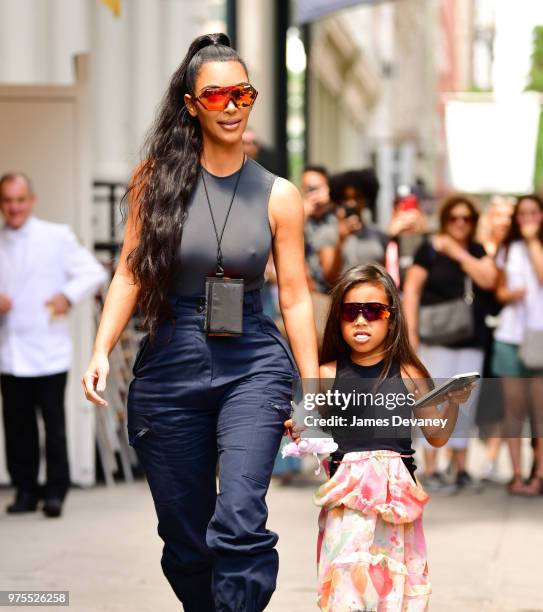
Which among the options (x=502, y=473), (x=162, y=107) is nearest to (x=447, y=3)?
(x=502, y=473)

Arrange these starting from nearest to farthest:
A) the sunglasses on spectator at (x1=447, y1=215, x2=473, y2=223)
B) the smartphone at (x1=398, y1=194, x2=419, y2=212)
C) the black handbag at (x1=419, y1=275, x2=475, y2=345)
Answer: the smartphone at (x1=398, y1=194, x2=419, y2=212) < the black handbag at (x1=419, y1=275, x2=475, y2=345) < the sunglasses on spectator at (x1=447, y1=215, x2=473, y2=223)

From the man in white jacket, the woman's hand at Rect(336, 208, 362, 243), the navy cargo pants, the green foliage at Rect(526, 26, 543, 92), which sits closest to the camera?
the navy cargo pants

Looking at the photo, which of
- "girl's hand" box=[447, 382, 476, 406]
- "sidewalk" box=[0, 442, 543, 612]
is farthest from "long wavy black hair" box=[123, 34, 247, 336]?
"sidewalk" box=[0, 442, 543, 612]

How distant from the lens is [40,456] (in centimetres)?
928

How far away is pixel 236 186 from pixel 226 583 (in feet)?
3.91

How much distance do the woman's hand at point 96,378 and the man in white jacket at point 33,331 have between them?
12.8ft

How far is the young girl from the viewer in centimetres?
474

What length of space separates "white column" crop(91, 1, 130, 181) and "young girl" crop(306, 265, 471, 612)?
221 inches

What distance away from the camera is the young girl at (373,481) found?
4.74m

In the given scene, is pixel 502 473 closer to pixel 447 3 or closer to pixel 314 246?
pixel 314 246

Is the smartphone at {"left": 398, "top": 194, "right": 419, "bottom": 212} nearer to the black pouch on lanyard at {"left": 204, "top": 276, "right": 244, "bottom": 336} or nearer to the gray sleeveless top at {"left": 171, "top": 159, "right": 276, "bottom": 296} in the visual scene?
the gray sleeveless top at {"left": 171, "top": 159, "right": 276, "bottom": 296}

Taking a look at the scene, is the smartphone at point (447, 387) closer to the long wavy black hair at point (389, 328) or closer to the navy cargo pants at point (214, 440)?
the long wavy black hair at point (389, 328)

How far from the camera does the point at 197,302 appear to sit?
4730 mm

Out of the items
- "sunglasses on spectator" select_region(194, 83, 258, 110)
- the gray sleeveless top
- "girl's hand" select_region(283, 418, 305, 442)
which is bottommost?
"girl's hand" select_region(283, 418, 305, 442)
